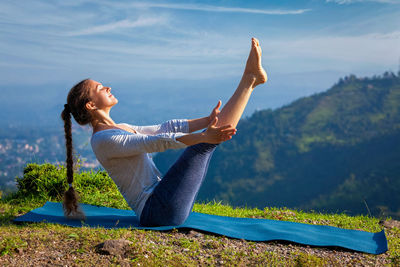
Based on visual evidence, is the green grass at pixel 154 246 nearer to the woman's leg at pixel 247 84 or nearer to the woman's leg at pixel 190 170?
the woman's leg at pixel 190 170

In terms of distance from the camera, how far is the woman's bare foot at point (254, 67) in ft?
12.6

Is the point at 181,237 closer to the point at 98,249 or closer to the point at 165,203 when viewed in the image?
the point at 165,203

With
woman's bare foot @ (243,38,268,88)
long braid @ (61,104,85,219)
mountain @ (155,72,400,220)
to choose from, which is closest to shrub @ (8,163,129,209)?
long braid @ (61,104,85,219)

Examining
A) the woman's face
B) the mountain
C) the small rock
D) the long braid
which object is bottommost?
the mountain

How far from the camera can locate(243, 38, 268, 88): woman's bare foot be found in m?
3.84

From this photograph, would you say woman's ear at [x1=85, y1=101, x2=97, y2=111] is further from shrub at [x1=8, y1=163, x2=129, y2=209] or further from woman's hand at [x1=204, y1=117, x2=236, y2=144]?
shrub at [x1=8, y1=163, x2=129, y2=209]

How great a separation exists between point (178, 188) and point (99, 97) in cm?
120

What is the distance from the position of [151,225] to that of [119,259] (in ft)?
2.81

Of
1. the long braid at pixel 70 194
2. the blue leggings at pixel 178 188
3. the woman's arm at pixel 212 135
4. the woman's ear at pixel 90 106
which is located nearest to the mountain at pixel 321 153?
the long braid at pixel 70 194

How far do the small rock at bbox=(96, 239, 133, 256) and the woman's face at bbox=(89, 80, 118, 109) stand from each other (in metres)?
1.33

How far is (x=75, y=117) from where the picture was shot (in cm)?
401

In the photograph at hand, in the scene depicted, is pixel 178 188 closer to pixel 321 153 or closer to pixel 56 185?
pixel 56 185

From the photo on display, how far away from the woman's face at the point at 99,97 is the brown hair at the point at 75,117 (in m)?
0.05

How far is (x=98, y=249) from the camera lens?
345cm
